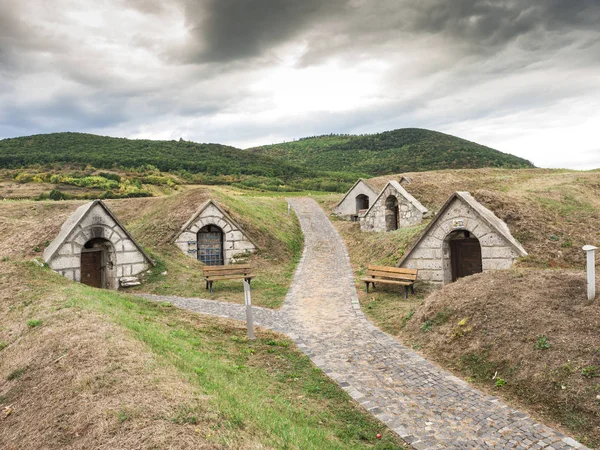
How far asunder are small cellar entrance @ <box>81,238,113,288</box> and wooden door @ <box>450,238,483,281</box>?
13.7m

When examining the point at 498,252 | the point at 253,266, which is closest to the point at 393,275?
the point at 498,252

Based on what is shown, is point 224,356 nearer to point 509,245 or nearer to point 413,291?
point 413,291

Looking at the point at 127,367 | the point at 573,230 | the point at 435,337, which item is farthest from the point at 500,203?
the point at 127,367

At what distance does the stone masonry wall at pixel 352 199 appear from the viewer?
33.6 metres

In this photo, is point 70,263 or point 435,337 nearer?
point 435,337

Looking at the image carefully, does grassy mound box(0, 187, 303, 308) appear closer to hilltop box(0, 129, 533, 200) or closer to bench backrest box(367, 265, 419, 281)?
bench backrest box(367, 265, 419, 281)

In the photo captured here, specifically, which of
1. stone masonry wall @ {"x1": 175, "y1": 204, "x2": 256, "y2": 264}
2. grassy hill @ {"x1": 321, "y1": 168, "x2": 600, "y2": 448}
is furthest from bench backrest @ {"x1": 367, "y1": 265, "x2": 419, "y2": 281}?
stone masonry wall @ {"x1": 175, "y1": 204, "x2": 256, "y2": 264}

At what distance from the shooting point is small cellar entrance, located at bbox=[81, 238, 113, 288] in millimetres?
17156

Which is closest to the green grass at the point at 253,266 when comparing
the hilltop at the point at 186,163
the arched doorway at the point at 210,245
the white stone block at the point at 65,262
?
the arched doorway at the point at 210,245

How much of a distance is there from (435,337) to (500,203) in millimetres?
7810

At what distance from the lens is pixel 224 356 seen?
358 inches

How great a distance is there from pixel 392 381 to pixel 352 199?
2713 cm

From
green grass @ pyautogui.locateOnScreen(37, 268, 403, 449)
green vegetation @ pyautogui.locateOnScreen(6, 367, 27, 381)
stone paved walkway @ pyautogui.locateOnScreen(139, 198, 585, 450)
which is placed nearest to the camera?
green grass @ pyautogui.locateOnScreen(37, 268, 403, 449)

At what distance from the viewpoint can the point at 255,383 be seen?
7.67 meters
